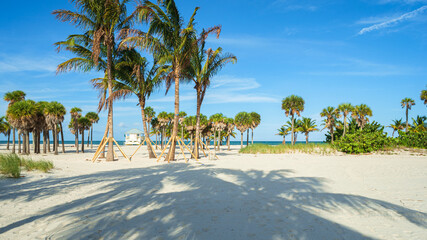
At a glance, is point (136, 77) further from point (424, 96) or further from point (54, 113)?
point (424, 96)

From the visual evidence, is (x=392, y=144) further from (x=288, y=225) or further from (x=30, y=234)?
(x=30, y=234)

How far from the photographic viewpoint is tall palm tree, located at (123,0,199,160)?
14773mm

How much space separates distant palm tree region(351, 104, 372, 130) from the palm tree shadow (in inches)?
1705

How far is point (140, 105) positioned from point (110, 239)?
18074 mm

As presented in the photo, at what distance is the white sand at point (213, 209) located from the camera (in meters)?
3.80

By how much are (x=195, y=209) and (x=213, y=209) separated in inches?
15.5

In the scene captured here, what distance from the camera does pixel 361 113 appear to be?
43594mm

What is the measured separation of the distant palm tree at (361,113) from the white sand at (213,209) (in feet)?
136

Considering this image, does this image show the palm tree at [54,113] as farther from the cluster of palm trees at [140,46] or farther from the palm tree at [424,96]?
the palm tree at [424,96]

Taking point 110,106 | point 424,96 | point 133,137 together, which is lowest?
point 133,137

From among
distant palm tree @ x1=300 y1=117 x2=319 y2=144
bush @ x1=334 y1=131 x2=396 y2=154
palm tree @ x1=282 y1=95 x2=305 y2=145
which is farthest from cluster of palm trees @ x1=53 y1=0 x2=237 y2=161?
distant palm tree @ x1=300 y1=117 x2=319 y2=144

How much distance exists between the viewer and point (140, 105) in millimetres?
→ 20594

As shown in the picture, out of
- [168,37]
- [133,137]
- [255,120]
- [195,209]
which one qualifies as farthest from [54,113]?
[133,137]

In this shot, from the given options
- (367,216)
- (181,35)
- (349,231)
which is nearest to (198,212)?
(349,231)
